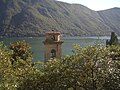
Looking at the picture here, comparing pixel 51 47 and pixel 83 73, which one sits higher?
pixel 83 73

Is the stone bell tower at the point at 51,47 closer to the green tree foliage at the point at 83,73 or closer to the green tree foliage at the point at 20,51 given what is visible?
the green tree foliage at the point at 20,51

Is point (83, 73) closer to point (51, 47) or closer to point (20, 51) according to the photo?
point (51, 47)

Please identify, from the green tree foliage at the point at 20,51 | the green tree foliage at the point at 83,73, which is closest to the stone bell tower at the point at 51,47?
the green tree foliage at the point at 20,51

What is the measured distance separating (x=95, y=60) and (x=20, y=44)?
80.2 feet

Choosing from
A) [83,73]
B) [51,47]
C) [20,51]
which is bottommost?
[20,51]

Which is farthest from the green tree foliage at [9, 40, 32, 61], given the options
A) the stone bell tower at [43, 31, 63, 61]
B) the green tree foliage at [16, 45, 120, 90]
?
the green tree foliage at [16, 45, 120, 90]

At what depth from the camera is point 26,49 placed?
3681 cm

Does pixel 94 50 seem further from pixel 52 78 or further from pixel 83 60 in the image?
pixel 52 78

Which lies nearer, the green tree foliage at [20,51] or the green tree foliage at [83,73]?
the green tree foliage at [83,73]

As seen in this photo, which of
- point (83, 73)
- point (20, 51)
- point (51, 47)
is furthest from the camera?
point (20, 51)

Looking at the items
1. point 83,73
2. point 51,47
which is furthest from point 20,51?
point 83,73

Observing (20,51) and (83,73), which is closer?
(83,73)

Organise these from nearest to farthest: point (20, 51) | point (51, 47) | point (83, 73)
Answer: point (83, 73) → point (51, 47) → point (20, 51)

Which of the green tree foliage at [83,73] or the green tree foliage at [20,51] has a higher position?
the green tree foliage at [83,73]
